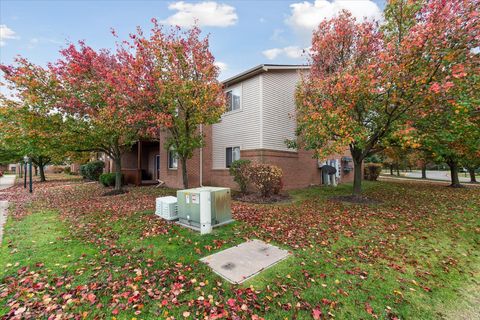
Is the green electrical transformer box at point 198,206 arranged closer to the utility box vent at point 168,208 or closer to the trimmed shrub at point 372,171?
the utility box vent at point 168,208

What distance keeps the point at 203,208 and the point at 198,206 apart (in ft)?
0.85

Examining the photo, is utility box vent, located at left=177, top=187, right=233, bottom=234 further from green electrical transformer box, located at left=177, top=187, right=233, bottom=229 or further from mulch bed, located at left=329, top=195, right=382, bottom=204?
mulch bed, located at left=329, top=195, right=382, bottom=204

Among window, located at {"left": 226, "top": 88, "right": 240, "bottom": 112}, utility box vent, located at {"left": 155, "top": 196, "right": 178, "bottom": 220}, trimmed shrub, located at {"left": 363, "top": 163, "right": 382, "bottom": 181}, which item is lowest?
utility box vent, located at {"left": 155, "top": 196, "right": 178, "bottom": 220}

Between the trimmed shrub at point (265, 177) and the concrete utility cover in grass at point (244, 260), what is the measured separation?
4704mm

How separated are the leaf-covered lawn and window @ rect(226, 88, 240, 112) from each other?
777 cm

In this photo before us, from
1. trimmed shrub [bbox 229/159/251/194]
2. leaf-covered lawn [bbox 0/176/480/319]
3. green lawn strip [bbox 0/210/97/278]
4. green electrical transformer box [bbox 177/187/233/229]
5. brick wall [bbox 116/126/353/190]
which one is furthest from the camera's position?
brick wall [bbox 116/126/353/190]

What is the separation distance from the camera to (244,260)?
4.29 meters

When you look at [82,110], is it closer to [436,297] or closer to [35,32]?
[35,32]

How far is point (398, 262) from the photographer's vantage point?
14.3 feet

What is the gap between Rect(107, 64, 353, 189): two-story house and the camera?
11.8 metres

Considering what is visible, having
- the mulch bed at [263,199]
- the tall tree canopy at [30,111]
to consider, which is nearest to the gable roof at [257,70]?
the mulch bed at [263,199]

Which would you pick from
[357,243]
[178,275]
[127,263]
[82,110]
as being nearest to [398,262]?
[357,243]

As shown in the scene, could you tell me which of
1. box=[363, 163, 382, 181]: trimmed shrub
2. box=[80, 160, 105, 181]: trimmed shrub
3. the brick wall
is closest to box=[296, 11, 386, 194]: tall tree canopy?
the brick wall

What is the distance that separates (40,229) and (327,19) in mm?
13428
